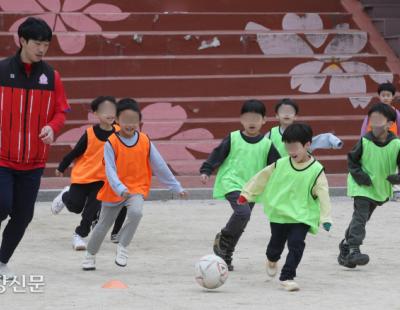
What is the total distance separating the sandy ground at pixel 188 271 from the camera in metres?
7.93

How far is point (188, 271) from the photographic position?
374 inches

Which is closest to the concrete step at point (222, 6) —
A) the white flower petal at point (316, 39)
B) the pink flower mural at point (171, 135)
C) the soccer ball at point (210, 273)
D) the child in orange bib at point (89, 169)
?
the white flower petal at point (316, 39)

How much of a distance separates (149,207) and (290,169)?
608cm

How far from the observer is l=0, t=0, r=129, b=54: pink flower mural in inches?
733

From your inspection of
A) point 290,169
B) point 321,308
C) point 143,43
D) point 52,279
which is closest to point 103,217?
point 52,279

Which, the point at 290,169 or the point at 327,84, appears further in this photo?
the point at 327,84

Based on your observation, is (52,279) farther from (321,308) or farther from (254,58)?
(254,58)

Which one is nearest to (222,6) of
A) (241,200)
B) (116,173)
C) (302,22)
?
(302,22)

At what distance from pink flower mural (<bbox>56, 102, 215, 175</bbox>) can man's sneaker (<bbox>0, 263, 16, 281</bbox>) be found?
831cm

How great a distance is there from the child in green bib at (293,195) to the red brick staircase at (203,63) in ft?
26.5

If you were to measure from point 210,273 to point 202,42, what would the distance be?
11.0 metres

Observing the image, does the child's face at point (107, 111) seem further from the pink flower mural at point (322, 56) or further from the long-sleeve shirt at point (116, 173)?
the pink flower mural at point (322, 56)

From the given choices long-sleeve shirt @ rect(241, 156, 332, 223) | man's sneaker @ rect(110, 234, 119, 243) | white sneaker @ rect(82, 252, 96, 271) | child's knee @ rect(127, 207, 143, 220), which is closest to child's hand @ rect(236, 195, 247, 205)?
long-sleeve shirt @ rect(241, 156, 332, 223)

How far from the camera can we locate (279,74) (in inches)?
740
